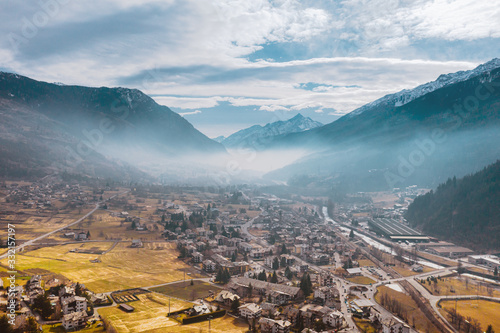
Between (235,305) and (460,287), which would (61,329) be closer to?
(235,305)

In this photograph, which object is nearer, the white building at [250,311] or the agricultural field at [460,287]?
the white building at [250,311]

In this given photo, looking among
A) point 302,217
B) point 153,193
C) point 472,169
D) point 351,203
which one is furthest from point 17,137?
point 472,169

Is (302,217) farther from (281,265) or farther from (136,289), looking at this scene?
(136,289)

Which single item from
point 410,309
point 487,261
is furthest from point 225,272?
point 487,261

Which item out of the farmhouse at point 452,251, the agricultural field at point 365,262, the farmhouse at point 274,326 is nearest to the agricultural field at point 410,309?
the agricultural field at point 365,262

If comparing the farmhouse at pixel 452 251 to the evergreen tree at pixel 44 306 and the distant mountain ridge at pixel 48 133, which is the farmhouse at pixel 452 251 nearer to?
the evergreen tree at pixel 44 306

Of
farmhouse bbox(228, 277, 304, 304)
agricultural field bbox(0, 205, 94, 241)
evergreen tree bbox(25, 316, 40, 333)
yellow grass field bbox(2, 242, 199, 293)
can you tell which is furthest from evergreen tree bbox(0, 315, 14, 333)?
agricultural field bbox(0, 205, 94, 241)

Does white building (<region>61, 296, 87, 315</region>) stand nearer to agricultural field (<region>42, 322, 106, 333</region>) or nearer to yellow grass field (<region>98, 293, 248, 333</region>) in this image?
agricultural field (<region>42, 322, 106, 333</region>)
